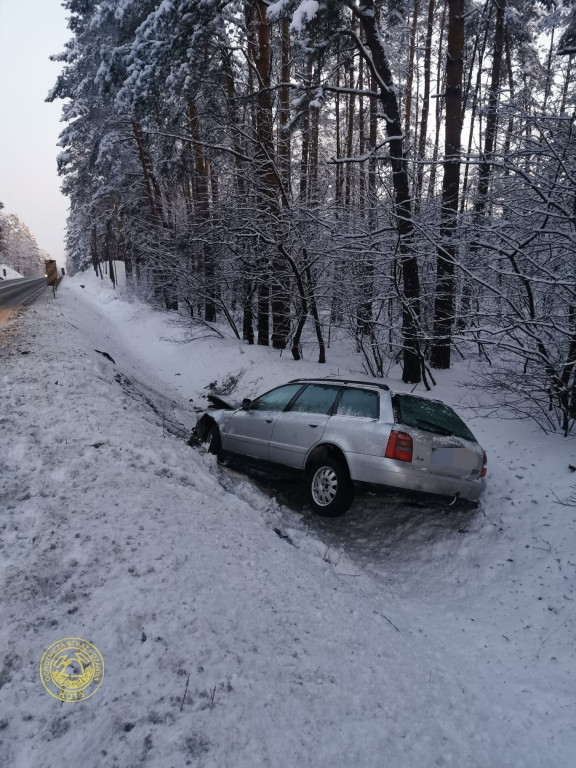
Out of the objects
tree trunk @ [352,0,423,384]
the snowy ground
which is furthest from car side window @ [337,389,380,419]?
tree trunk @ [352,0,423,384]

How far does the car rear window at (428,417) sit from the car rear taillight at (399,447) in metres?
0.18

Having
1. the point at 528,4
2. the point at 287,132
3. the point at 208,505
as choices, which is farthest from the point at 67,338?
the point at 528,4

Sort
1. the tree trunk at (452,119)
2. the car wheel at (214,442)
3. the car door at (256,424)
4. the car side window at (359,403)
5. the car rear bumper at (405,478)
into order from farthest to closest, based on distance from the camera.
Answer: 1. the tree trunk at (452,119)
2. the car wheel at (214,442)
3. the car door at (256,424)
4. the car side window at (359,403)
5. the car rear bumper at (405,478)

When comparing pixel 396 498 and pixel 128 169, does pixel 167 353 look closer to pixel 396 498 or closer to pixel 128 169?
pixel 396 498

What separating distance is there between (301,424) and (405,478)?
63.3 inches

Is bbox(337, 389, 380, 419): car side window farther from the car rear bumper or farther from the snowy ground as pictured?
the snowy ground

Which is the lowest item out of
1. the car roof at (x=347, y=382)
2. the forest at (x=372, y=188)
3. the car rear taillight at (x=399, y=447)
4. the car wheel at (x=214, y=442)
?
the car wheel at (x=214, y=442)

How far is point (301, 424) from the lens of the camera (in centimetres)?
577

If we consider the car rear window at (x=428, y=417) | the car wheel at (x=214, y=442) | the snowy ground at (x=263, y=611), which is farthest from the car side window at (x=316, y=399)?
the car wheel at (x=214, y=442)

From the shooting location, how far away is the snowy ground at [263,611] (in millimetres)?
2148

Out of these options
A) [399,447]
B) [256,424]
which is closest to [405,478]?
[399,447]

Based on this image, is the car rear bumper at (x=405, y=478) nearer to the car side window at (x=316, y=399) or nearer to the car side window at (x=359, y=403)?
the car side window at (x=359, y=403)

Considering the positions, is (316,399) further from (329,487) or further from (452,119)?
(452,119)

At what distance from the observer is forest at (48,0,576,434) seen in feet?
19.8
